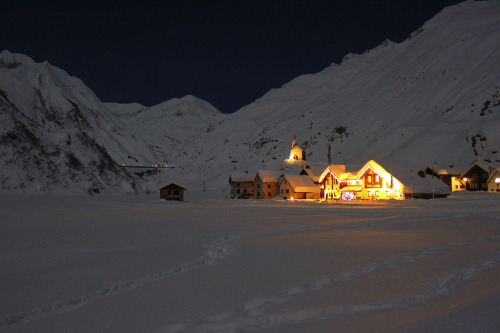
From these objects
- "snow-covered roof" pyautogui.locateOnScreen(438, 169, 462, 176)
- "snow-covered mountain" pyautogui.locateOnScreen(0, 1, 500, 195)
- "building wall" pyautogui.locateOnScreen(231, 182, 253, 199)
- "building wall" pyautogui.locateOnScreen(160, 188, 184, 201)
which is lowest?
"building wall" pyautogui.locateOnScreen(160, 188, 184, 201)

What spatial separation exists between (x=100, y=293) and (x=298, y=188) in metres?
65.4

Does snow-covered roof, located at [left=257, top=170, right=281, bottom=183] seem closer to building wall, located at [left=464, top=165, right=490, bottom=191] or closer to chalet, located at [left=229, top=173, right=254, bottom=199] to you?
chalet, located at [left=229, top=173, right=254, bottom=199]

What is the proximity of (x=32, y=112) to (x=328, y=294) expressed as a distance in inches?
6966

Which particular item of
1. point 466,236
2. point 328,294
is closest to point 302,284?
point 328,294

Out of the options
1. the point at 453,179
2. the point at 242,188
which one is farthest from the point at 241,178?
the point at 453,179

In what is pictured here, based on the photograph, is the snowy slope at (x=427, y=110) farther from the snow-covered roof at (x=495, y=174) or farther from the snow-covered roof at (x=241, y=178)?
the snow-covered roof at (x=241, y=178)

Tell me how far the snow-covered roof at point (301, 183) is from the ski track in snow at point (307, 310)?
6227cm

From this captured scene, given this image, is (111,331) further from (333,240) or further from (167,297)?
(333,240)

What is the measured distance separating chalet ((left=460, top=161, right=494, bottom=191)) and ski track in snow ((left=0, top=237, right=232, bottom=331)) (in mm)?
79617

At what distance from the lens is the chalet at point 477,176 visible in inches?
3105

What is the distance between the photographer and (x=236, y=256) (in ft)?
44.7

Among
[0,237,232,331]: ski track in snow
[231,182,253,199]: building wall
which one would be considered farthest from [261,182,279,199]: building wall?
[0,237,232,331]: ski track in snow

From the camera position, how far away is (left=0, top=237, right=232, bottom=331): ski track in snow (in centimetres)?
739

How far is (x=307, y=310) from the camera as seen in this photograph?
756 centimetres
